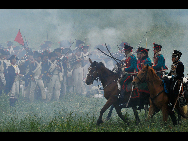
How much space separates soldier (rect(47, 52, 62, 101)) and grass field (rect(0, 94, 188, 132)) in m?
1.04

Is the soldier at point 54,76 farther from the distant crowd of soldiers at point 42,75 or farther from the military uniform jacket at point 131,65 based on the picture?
the military uniform jacket at point 131,65

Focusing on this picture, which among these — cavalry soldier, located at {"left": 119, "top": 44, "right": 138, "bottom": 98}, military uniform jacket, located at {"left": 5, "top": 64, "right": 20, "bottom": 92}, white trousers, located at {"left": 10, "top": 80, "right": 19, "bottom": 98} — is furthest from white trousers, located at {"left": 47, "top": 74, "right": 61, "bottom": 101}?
cavalry soldier, located at {"left": 119, "top": 44, "right": 138, "bottom": 98}

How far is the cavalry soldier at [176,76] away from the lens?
8.25 meters

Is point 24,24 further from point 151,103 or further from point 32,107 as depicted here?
point 151,103

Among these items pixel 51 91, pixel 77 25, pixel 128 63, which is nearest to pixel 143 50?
pixel 128 63

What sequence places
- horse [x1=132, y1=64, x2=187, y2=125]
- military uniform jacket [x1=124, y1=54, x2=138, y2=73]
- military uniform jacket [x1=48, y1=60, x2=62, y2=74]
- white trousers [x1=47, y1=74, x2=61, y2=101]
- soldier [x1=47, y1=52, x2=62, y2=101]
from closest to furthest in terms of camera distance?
horse [x1=132, y1=64, x2=187, y2=125], military uniform jacket [x1=124, y1=54, x2=138, y2=73], white trousers [x1=47, y1=74, x2=61, y2=101], soldier [x1=47, y1=52, x2=62, y2=101], military uniform jacket [x1=48, y1=60, x2=62, y2=74]

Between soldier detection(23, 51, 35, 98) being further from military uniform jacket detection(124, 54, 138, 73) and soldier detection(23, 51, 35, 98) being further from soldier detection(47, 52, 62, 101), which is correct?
military uniform jacket detection(124, 54, 138, 73)

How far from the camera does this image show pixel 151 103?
9.19 m

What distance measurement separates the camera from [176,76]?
8312mm

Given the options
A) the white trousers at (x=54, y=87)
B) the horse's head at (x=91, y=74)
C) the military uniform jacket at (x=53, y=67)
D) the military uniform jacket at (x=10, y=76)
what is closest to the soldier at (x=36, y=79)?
the white trousers at (x=54, y=87)

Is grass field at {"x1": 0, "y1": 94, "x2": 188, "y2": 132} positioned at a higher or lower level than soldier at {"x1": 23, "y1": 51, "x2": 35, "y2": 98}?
lower

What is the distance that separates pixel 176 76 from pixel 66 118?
465cm

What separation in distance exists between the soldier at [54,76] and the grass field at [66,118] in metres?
1.04

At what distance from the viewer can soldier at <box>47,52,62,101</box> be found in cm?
1917
